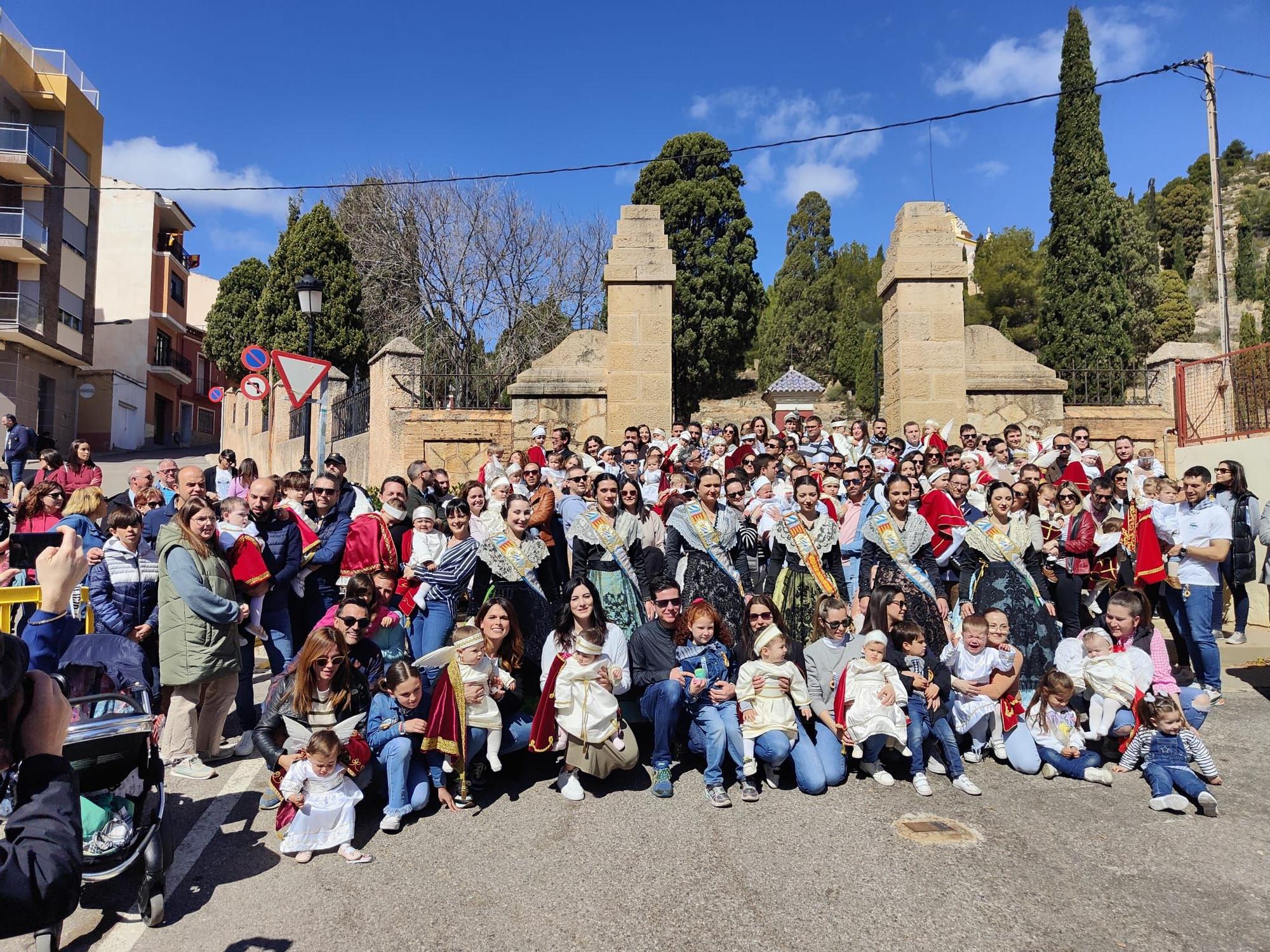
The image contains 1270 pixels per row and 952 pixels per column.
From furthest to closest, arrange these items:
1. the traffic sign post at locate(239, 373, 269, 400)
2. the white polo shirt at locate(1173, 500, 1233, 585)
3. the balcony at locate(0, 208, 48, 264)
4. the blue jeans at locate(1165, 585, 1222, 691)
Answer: the balcony at locate(0, 208, 48, 264) < the traffic sign post at locate(239, 373, 269, 400) < the white polo shirt at locate(1173, 500, 1233, 585) < the blue jeans at locate(1165, 585, 1222, 691)

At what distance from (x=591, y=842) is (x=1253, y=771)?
4.12 metres

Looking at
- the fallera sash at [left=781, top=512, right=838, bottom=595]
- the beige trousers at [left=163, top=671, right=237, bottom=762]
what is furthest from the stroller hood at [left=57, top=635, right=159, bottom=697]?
the fallera sash at [left=781, top=512, right=838, bottom=595]

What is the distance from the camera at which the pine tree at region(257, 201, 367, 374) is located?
26.9 metres

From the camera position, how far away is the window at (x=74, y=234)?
30594mm

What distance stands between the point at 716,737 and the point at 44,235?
33.9m

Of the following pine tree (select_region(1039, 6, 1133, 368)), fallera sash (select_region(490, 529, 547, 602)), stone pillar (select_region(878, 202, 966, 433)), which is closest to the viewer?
fallera sash (select_region(490, 529, 547, 602))

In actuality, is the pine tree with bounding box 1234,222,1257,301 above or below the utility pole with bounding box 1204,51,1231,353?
above

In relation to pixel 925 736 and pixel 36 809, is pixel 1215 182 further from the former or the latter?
pixel 36 809

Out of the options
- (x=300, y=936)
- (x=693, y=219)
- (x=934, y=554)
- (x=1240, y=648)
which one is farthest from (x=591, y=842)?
(x=693, y=219)

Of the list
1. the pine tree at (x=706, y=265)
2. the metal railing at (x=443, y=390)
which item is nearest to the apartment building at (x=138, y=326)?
the pine tree at (x=706, y=265)

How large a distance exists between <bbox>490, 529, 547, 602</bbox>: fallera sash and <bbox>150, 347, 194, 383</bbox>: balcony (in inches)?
1633

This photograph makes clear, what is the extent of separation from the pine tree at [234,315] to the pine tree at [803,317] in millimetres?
19885

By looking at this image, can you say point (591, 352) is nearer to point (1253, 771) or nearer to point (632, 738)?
point (632, 738)

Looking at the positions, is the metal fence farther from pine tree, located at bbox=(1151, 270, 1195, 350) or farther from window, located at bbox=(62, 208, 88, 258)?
window, located at bbox=(62, 208, 88, 258)
